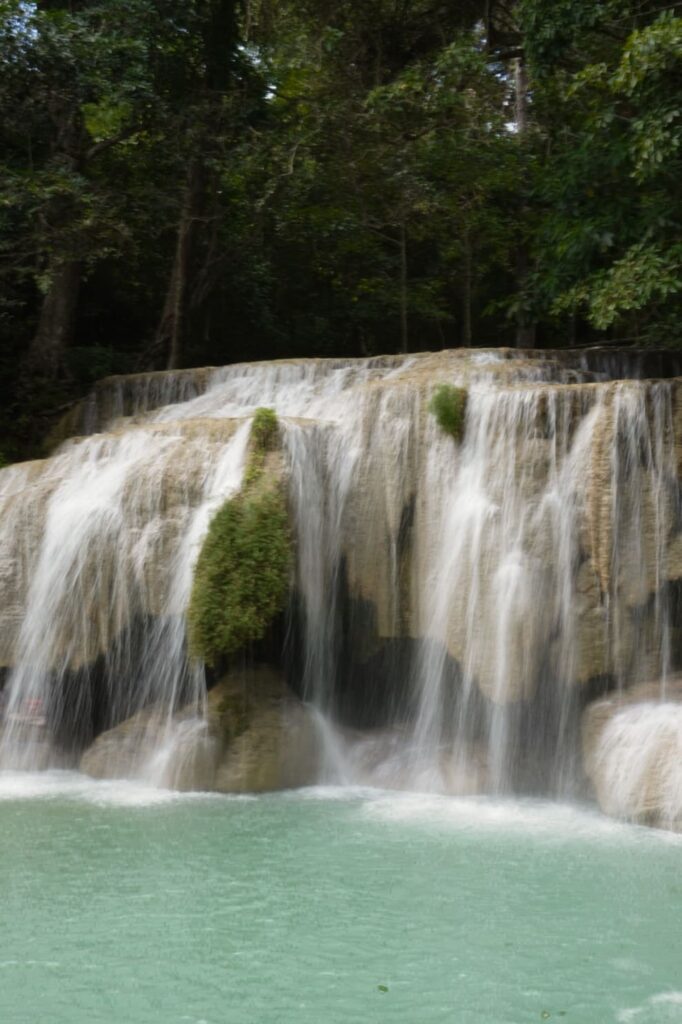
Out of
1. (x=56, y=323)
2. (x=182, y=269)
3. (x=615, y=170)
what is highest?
(x=182, y=269)

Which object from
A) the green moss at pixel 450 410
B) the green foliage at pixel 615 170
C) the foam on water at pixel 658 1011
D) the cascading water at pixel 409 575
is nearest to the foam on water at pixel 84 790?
the cascading water at pixel 409 575

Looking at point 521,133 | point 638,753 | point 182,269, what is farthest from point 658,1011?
point 521,133

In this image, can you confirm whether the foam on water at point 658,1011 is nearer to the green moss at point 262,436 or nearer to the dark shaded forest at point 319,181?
the green moss at point 262,436

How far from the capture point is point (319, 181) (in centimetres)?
2098

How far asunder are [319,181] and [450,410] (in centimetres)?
1098

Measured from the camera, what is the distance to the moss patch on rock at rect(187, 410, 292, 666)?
35.2ft

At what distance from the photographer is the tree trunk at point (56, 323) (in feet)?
61.8

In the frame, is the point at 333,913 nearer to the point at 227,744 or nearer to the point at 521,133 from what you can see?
the point at 227,744

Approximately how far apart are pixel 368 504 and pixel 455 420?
124cm

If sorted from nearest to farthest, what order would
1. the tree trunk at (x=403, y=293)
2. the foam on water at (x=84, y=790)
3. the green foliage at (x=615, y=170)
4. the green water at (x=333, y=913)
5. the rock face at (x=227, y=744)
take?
the green water at (x=333, y=913) → the foam on water at (x=84, y=790) → the rock face at (x=227, y=744) → the green foliage at (x=615, y=170) → the tree trunk at (x=403, y=293)

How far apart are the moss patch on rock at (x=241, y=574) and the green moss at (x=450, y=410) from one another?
1.78 metres

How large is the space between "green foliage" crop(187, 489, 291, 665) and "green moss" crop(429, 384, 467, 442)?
1.86m

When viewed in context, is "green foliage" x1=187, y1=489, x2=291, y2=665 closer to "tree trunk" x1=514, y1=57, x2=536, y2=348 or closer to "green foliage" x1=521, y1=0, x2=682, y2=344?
"green foliage" x1=521, y1=0, x2=682, y2=344

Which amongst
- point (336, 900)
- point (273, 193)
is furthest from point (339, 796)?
point (273, 193)
